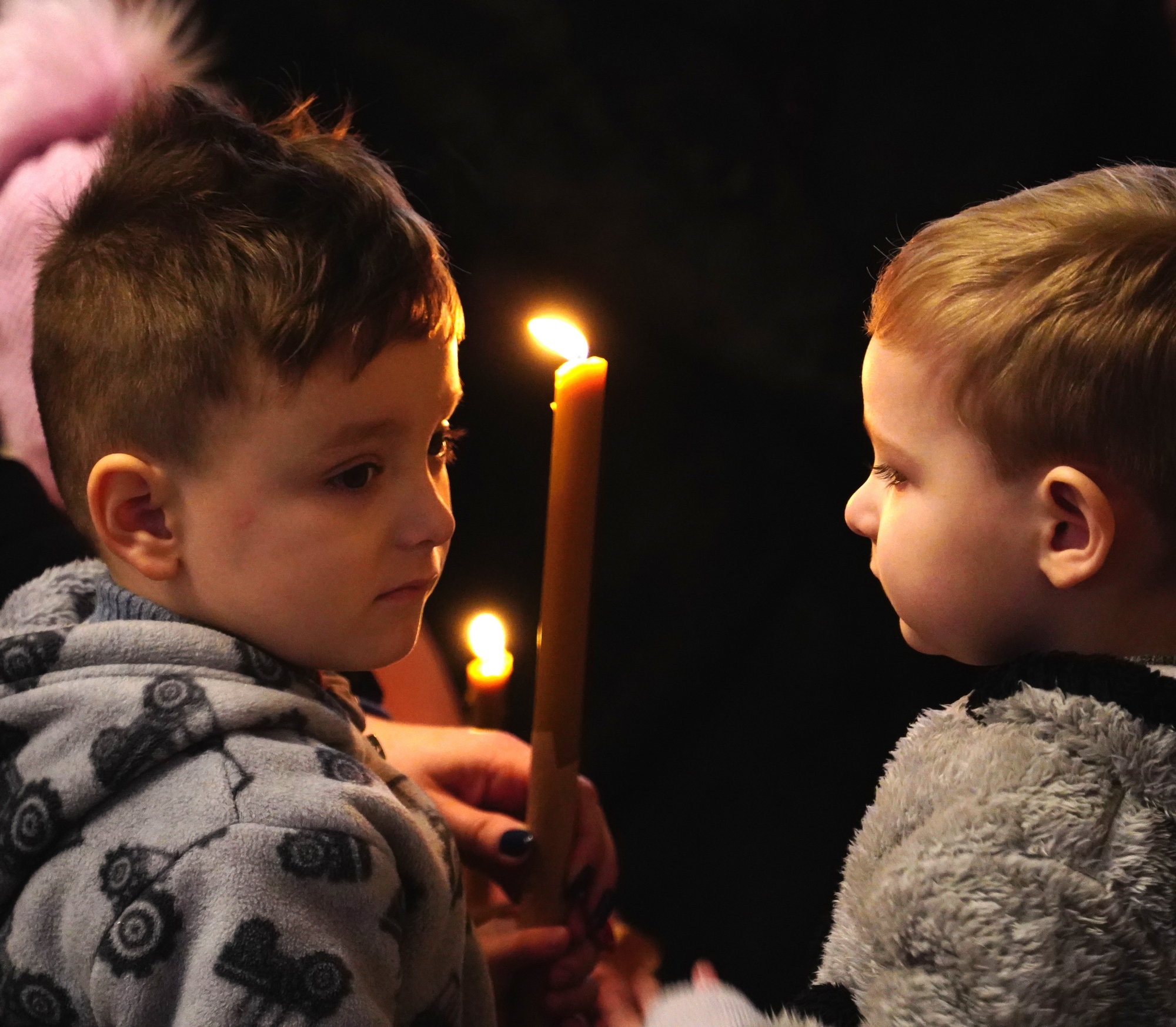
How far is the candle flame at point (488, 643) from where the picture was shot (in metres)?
0.94

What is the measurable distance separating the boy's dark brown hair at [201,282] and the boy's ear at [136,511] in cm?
1

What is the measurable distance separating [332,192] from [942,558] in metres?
0.42

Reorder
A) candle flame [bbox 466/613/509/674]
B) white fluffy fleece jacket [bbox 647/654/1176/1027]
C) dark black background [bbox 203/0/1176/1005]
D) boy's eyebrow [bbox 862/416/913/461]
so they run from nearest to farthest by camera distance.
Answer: white fluffy fleece jacket [bbox 647/654/1176/1027] < boy's eyebrow [bbox 862/416/913/461] < candle flame [bbox 466/613/509/674] < dark black background [bbox 203/0/1176/1005]

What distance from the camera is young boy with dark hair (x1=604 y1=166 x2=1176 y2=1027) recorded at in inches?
A: 22.4

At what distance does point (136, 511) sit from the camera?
71 cm

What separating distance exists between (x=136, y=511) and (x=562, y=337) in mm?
278

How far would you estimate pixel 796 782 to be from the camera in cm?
123

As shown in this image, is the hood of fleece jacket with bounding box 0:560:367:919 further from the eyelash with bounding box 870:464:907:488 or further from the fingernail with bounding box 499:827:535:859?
the eyelash with bounding box 870:464:907:488

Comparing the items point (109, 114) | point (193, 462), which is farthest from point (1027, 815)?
point (109, 114)

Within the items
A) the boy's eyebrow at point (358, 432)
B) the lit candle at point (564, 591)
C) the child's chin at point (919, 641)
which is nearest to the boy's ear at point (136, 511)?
the boy's eyebrow at point (358, 432)

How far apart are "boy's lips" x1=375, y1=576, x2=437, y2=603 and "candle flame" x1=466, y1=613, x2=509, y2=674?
181mm

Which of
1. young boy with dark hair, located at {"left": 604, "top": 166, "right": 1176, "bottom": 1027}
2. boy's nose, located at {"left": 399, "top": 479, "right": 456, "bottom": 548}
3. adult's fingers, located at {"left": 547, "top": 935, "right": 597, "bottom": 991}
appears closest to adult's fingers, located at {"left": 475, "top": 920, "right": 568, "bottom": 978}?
adult's fingers, located at {"left": 547, "top": 935, "right": 597, "bottom": 991}

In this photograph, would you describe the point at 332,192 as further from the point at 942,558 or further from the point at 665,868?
the point at 665,868

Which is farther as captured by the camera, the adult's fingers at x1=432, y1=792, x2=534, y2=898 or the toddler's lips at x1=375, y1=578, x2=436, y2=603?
the adult's fingers at x1=432, y1=792, x2=534, y2=898
